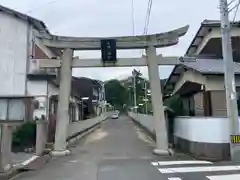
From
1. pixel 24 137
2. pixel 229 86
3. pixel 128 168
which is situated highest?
pixel 229 86

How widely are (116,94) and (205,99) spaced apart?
280ft

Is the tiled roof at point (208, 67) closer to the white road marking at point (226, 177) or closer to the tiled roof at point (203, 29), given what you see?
the tiled roof at point (203, 29)

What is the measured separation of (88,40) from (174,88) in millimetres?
9188

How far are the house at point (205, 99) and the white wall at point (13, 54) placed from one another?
10.0 metres

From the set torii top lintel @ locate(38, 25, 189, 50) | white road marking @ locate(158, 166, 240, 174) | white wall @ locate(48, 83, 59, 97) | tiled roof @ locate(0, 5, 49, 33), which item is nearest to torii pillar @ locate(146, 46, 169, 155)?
torii top lintel @ locate(38, 25, 189, 50)

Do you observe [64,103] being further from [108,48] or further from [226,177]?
[226,177]

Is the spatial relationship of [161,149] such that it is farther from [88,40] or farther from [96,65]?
[88,40]

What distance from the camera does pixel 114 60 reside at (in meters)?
17.8

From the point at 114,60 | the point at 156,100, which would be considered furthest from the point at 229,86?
the point at 114,60

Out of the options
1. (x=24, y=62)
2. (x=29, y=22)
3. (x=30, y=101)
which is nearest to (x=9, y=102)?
(x=30, y=101)

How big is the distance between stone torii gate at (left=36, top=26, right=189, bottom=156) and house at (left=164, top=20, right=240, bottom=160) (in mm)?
1367

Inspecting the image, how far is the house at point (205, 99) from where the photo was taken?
14383mm

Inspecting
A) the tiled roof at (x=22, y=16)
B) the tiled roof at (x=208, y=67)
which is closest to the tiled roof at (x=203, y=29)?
the tiled roof at (x=208, y=67)

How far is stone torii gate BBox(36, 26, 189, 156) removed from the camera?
1762cm
